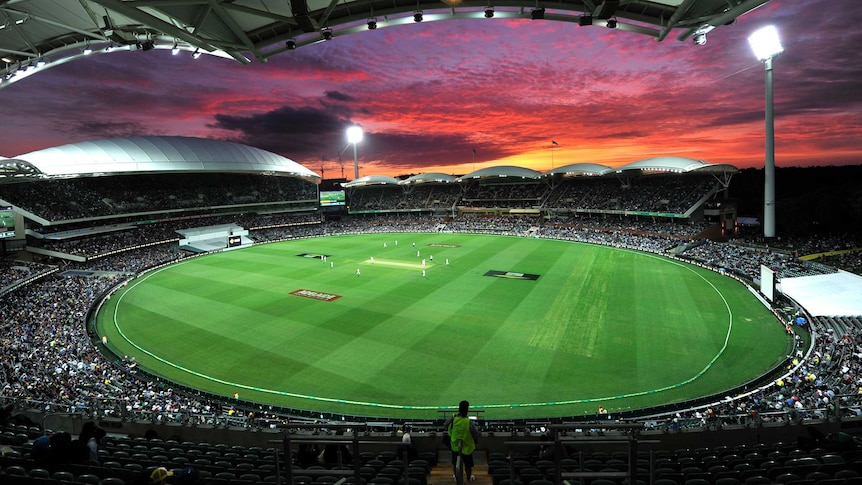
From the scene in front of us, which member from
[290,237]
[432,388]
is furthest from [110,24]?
[290,237]

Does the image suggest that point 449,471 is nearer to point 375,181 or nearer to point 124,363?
point 124,363

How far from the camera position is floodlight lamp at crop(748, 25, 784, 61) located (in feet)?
129

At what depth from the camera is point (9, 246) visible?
43531 millimetres

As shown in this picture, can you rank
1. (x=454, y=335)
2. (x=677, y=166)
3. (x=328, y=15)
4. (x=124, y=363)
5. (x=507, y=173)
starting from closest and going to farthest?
(x=328, y=15), (x=124, y=363), (x=454, y=335), (x=677, y=166), (x=507, y=173)

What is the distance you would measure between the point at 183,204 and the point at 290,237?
16726 millimetres

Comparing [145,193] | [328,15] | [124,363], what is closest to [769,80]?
[328,15]

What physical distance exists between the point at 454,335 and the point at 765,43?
41.9 m

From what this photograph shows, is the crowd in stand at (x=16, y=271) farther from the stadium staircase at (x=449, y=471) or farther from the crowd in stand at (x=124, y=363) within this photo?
the stadium staircase at (x=449, y=471)

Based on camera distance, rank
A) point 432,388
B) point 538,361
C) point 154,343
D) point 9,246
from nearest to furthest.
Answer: point 432,388, point 538,361, point 154,343, point 9,246

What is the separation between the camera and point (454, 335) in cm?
2444

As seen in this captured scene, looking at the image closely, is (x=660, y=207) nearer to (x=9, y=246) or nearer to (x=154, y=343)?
(x=154, y=343)

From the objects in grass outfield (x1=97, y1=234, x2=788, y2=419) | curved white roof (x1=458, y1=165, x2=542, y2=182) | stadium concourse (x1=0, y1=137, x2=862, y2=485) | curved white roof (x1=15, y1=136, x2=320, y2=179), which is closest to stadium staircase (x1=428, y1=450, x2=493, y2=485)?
stadium concourse (x1=0, y1=137, x2=862, y2=485)

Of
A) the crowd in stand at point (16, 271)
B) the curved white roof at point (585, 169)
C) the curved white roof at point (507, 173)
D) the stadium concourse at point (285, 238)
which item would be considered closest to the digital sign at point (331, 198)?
the stadium concourse at point (285, 238)

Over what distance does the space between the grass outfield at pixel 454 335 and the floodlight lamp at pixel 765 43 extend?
21.6 metres
